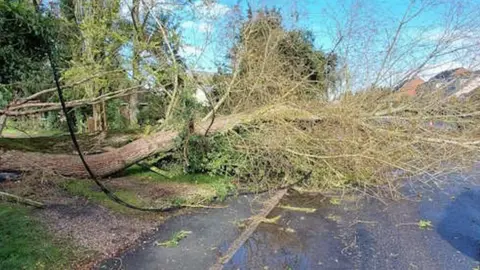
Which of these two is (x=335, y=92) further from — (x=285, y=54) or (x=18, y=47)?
(x=18, y=47)

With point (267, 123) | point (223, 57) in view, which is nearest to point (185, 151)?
point (267, 123)

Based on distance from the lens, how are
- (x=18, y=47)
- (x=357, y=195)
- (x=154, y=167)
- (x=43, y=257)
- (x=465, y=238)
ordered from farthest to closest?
1. (x=154, y=167)
2. (x=357, y=195)
3. (x=465, y=238)
4. (x=18, y=47)
5. (x=43, y=257)

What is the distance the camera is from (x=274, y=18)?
8.35 m

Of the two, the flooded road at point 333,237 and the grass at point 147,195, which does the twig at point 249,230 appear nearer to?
the flooded road at point 333,237

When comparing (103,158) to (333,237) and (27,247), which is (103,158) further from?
(333,237)

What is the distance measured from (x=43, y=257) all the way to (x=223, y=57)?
6.04 metres

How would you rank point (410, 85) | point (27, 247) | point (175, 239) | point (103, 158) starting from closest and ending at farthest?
point (27, 247), point (175, 239), point (103, 158), point (410, 85)

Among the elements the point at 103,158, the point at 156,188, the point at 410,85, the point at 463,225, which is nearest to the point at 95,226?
the point at 156,188

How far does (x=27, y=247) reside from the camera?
3.59 m

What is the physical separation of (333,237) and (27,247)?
10.8 feet

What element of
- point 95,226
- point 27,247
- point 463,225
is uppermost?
point 27,247

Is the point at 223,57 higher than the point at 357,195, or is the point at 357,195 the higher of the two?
the point at 223,57

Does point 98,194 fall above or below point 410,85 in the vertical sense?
below

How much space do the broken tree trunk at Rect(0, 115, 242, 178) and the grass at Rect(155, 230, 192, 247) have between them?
2.62 meters
